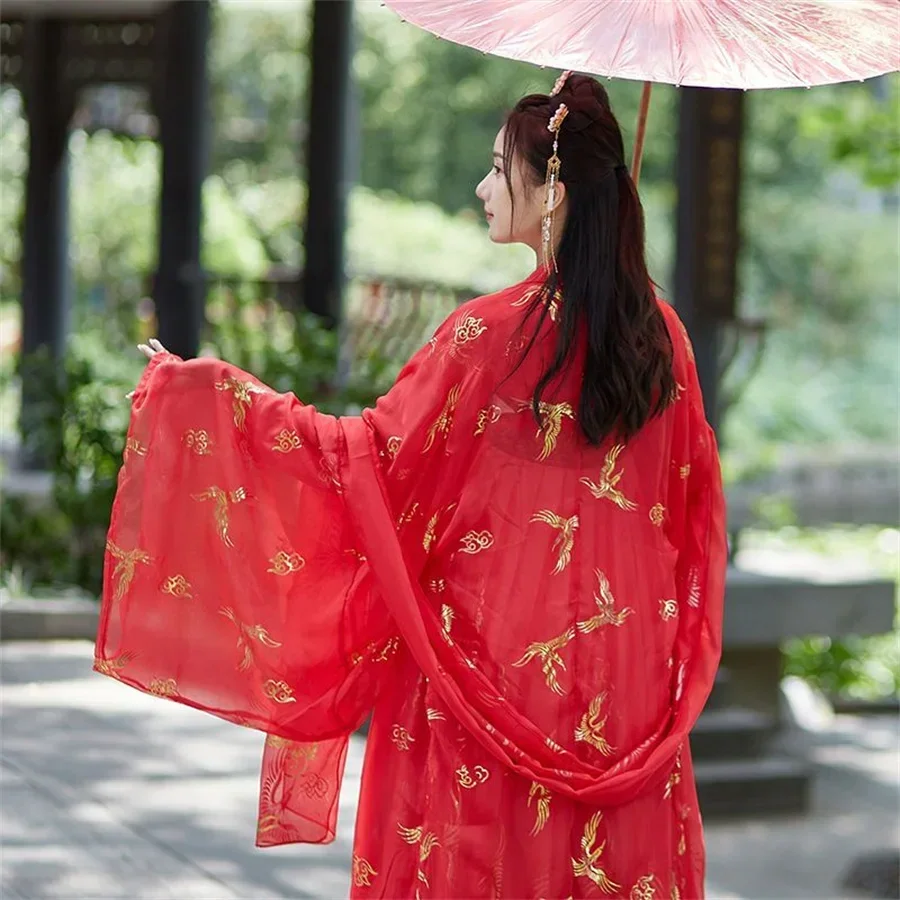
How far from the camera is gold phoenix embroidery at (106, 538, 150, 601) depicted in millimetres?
2736

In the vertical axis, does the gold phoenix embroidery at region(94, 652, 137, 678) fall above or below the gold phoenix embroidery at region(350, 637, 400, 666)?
below

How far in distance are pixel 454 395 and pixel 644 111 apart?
0.64m

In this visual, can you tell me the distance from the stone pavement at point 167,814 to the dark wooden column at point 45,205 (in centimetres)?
482

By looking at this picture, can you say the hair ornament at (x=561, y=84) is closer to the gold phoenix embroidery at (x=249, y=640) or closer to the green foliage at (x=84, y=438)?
the gold phoenix embroidery at (x=249, y=640)

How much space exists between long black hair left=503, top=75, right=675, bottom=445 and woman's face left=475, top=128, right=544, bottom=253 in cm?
1

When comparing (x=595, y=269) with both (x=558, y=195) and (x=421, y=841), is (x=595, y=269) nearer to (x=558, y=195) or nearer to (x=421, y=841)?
(x=558, y=195)

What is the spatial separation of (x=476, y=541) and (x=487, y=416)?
172 millimetres

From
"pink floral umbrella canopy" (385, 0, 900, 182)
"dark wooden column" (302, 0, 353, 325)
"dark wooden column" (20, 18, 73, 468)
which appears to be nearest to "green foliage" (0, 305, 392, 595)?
"dark wooden column" (302, 0, 353, 325)

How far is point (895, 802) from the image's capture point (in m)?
6.41

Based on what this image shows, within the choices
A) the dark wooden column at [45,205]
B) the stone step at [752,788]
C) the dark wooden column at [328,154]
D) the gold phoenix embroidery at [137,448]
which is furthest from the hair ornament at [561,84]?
the dark wooden column at [45,205]

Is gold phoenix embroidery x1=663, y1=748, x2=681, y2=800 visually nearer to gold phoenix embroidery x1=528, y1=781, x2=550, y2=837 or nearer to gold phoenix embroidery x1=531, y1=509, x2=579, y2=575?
gold phoenix embroidery x1=528, y1=781, x2=550, y2=837

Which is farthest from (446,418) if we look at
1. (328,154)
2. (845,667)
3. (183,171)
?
(845,667)

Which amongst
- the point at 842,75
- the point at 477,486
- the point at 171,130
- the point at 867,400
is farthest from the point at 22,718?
the point at 867,400

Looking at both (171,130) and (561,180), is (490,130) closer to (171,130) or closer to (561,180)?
(171,130)
